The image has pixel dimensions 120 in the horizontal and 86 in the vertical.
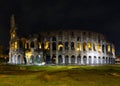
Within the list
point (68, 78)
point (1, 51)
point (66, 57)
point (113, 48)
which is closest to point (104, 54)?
point (113, 48)

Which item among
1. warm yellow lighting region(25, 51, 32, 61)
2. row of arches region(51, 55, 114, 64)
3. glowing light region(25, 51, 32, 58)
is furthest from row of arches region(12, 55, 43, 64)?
row of arches region(51, 55, 114, 64)

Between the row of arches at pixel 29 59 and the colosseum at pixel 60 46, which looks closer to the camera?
the row of arches at pixel 29 59

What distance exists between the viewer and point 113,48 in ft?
364

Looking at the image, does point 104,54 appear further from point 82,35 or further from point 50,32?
point 50,32

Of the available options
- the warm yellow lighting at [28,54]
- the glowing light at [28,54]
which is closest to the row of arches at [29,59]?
the warm yellow lighting at [28,54]

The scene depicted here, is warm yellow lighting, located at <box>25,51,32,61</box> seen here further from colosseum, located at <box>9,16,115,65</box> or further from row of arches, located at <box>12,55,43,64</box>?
colosseum, located at <box>9,16,115,65</box>

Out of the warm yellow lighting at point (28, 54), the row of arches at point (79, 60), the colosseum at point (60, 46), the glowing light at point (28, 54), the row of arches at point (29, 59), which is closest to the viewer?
the row of arches at point (29, 59)

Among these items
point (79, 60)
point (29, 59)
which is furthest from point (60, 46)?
point (29, 59)

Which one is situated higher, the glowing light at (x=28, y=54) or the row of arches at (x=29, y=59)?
the glowing light at (x=28, y=54)

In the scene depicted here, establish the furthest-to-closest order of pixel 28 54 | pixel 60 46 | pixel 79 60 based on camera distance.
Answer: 1. pixel 60 46
2. pixel 79 60
3. pixel 28 54

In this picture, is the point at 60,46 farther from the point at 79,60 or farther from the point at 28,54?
the point at 28,54

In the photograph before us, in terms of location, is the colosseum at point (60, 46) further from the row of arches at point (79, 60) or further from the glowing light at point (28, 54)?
the glowing light at point (28, 54)

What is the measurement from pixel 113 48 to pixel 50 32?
35148 mm

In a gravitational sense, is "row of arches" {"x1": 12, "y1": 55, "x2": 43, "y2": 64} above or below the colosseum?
below
